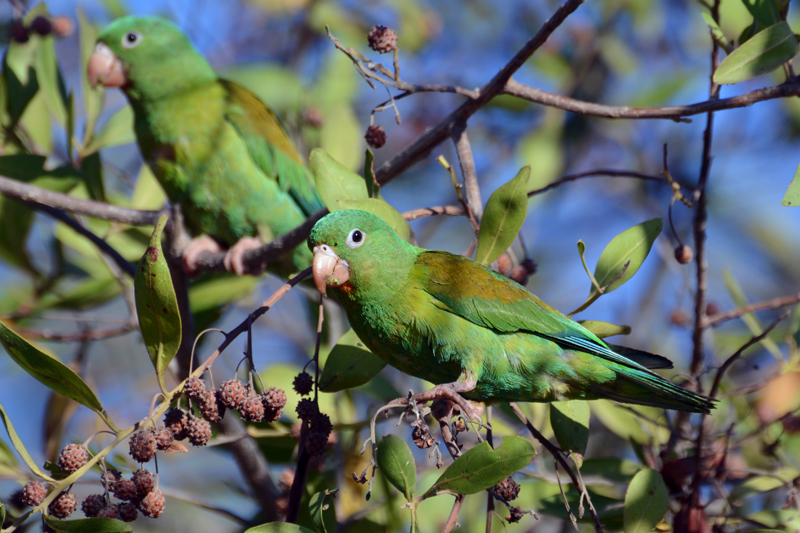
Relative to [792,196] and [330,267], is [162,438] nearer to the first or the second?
[330,267]

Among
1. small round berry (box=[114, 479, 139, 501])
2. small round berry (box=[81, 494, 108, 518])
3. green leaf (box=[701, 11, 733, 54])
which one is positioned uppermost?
green leaf (box=[701, 11, 733, 54])

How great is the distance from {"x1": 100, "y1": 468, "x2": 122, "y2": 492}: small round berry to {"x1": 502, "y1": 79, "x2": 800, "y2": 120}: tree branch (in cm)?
153

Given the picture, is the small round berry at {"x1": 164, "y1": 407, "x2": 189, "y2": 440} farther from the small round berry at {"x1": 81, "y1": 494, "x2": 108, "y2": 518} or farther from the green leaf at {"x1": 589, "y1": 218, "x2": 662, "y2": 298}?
the green leaf at {"x1": 589, "y1": 218, "x2": 662, "y2": 298}

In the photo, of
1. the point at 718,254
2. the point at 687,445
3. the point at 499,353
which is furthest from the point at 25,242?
the point at 718,254

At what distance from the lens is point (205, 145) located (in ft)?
11.1

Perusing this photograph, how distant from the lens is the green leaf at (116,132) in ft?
10.8

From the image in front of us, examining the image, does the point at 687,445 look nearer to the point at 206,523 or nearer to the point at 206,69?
the point at 206,69

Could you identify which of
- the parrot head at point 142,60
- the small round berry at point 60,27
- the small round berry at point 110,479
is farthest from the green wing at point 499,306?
the small round berry at point 60,27

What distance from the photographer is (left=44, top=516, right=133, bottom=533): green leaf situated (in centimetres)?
141

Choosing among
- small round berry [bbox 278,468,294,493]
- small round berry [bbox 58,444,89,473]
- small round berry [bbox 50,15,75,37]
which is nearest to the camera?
small round berry [bbox 58,444,89,473]

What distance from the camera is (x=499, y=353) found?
2.08 metres

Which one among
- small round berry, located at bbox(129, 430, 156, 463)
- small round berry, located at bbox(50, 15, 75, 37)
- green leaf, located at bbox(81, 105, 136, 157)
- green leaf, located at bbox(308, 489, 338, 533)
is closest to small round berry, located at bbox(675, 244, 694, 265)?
green leaf, located at bbox(308, 489, 338, 533)

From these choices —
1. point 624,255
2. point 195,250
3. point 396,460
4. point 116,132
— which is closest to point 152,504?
point 396,460

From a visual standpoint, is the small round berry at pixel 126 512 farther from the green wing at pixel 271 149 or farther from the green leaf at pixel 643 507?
the green wing at pixel 271 149
